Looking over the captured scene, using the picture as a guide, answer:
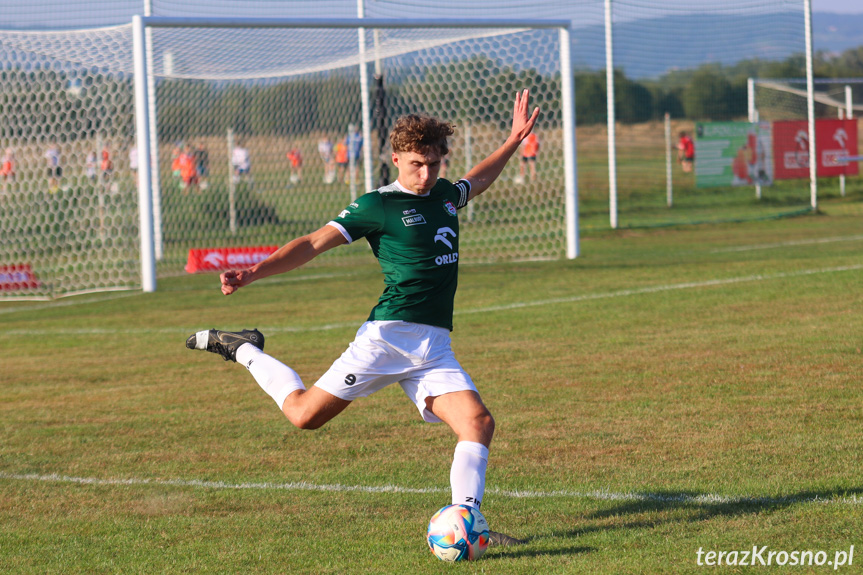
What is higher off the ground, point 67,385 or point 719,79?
point 719,79

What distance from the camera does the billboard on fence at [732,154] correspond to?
2627 centimetres

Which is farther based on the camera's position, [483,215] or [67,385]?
[483,215]

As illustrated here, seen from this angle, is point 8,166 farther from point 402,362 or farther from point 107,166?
point 402,362

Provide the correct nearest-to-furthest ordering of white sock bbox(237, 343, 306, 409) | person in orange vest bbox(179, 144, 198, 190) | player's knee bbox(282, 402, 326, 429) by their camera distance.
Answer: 1. player's knee bbox(282, 402, 326, 429)
2. white sock bbox(237, 343, 306, 409)
3. person in orange vest bbox(179, 144, 198, 190)

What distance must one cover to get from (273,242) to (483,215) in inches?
158

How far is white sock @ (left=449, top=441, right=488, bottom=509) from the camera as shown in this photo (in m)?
4.37

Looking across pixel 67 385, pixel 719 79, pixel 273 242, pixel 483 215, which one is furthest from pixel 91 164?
pixel 719 79

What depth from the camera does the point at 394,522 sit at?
4.84 metres

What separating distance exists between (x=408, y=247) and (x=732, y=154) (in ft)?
77.8

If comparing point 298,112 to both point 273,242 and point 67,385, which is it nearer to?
point 273,242

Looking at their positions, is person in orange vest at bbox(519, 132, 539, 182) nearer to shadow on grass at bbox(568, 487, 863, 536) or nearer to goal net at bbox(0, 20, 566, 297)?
goal net at bbox(0, 20, 566, 297)

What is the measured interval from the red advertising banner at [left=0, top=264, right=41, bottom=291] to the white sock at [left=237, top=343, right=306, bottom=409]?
453 inches

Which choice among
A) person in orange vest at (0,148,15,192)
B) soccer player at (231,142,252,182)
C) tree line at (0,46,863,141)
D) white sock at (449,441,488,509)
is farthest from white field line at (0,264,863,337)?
soccer player at (231,142,252,182)

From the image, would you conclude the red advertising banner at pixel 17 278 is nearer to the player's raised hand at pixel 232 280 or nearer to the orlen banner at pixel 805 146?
→ the player's raised hand at pixel 232 280
